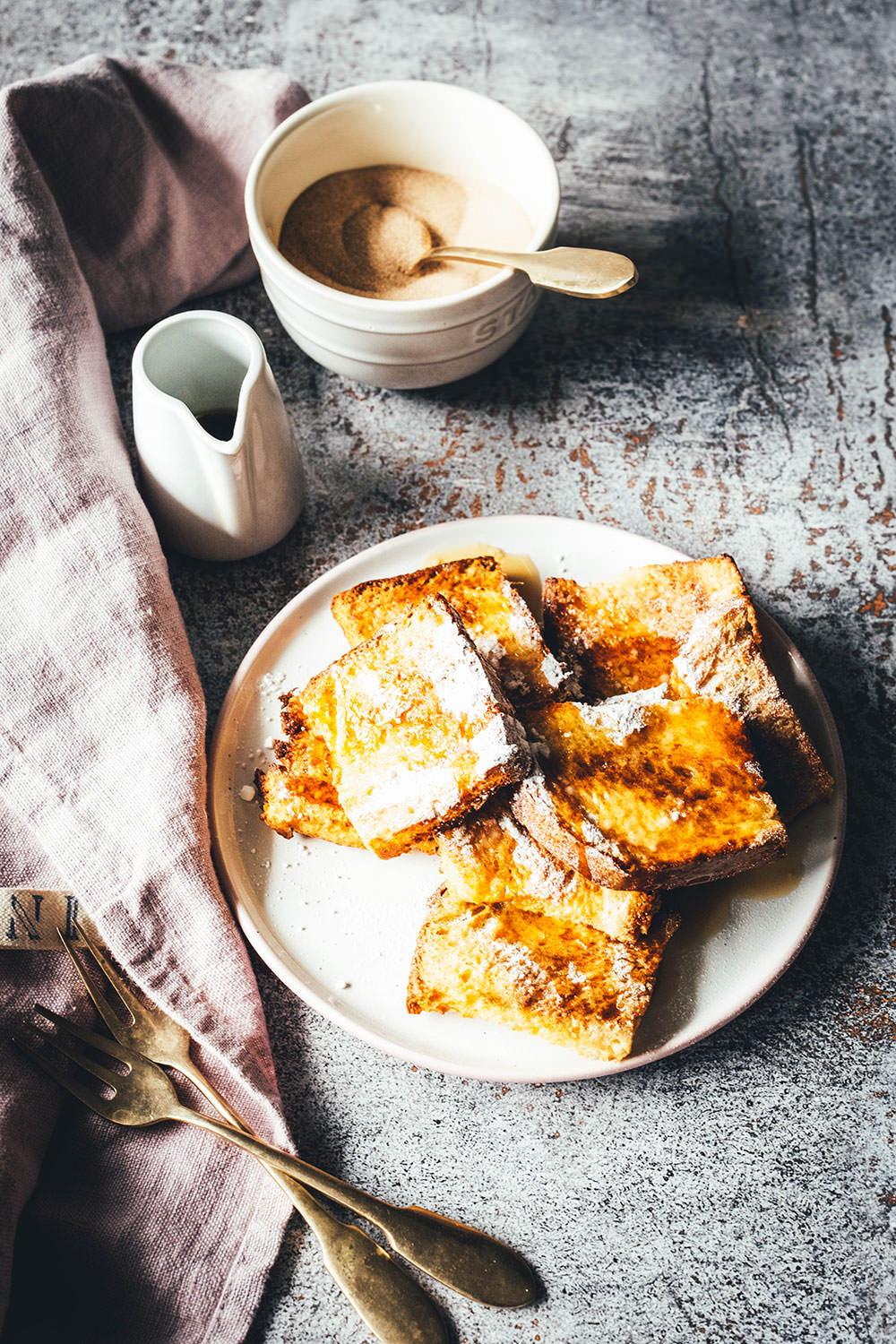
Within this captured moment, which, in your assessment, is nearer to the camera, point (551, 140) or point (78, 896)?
point (78, 896)

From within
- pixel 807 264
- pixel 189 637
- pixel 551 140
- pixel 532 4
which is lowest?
pixel 807 264

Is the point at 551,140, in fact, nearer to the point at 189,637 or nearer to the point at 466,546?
the point at 466,546

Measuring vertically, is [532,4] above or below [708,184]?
above

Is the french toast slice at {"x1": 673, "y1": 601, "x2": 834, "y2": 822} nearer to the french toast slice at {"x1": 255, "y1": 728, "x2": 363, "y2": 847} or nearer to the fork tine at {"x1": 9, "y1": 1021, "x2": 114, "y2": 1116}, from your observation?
the french toast slice at {"x1": 255, "y1": 728, "x2": 363, "y2": 847}

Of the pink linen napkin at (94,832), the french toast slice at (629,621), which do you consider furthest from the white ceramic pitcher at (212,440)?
the french toast slice at (629,621)

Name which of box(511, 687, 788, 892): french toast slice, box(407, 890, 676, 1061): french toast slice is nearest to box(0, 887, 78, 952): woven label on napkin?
box(407, 890, 676, 1061): french toast slice

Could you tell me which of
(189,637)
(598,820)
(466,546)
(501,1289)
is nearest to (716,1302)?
(501,1289)
